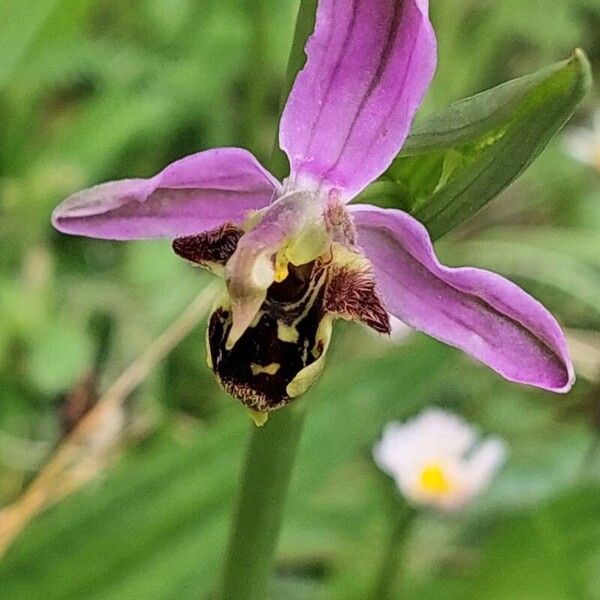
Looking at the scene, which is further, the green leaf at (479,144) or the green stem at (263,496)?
the green stem at (263,496)

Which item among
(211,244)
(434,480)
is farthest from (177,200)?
(434,480)

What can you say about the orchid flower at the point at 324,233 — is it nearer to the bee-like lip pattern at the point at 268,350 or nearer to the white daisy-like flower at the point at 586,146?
the bee-like lip pattern at the point at 268,350

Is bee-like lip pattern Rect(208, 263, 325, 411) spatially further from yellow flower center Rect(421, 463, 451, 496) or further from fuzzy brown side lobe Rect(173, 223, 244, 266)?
yellow flower center Rect(421, 463, 451, 496)

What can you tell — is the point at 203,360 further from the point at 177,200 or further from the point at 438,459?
the point at 177,200

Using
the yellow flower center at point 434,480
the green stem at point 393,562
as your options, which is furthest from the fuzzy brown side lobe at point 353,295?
the yellow flower center at point 434,480

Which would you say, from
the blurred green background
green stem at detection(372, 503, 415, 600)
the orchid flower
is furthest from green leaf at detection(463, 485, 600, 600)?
the orchid flower

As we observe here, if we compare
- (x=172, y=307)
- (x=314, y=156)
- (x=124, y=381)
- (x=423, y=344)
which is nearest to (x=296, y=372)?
(x=314, y=156)

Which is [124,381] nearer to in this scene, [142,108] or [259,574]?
[142,108]
